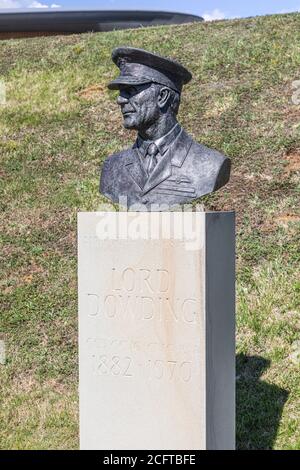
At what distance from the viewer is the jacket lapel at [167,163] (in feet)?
15.1

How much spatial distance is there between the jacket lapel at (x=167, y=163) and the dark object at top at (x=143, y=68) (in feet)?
1.29

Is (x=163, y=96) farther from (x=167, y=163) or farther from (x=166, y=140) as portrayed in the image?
(x=167, y=163)

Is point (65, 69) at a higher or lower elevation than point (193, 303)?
higher

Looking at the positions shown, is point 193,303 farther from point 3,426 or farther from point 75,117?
point 75,117

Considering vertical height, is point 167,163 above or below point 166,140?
below

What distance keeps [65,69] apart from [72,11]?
8209 millimetres

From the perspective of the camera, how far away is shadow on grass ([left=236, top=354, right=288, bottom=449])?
539 cm

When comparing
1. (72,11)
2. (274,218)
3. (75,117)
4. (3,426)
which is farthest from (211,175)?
(72,11)

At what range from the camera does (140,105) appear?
4.56 metres

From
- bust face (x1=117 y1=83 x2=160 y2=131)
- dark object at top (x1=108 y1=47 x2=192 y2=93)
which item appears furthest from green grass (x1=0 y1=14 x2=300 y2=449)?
dark object at top (x1=108 y1=47 x2=192 y2=93)

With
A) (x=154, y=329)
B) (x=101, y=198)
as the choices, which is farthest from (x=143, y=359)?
(x=101, y=198)

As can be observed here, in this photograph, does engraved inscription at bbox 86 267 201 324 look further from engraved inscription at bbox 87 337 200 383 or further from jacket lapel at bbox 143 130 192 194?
jacket lapel at bbox 143 130 192 194

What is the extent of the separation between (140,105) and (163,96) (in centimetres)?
17

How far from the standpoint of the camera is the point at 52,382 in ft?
21.4
